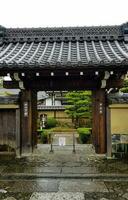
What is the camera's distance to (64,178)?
7191mm

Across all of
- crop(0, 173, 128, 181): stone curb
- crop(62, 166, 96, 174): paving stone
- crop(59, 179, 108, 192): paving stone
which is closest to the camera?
crop(59, 179, 108, 192): paving stone

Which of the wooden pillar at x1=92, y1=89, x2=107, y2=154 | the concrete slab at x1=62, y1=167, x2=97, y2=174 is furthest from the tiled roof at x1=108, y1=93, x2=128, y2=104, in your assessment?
the concrete slab at x1=62, y1=167, x2=97, y2=174

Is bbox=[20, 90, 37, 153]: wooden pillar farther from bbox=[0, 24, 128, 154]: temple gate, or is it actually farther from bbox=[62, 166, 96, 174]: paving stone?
bbox=[62, 166, 96, 174]: paving stone

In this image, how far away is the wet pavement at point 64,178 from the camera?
6027 millimetres

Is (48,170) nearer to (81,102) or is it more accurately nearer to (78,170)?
(78,170)

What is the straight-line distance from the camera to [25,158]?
31.0ft

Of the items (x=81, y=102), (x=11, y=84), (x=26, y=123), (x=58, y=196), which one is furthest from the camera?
(x=81, y=102)

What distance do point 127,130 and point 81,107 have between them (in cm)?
1749

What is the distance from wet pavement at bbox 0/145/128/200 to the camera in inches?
237

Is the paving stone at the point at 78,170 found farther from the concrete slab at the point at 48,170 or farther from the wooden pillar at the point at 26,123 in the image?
the wooden pillar at the point at 26,123

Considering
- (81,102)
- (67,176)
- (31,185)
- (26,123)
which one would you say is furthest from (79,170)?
(81,102)

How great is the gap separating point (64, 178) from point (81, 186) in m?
0.72

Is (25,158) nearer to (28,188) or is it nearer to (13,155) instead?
(13,155)

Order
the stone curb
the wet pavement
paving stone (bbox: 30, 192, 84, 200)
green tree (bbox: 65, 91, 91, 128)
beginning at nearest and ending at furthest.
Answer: paving stone (bbox: 30, 192, 84, 200)
the wet pavement
the stone curb
green tree (bbox: 65, 91, 91, 128)
